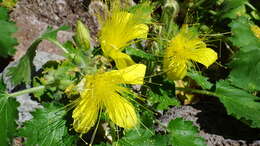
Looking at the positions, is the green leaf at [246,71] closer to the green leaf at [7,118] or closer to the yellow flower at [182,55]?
the yellow flower at [182,55]

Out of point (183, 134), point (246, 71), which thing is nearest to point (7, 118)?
point (183, 134)

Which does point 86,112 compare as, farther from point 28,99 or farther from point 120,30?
point 28,99

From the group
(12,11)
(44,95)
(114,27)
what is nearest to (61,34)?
(12,11)

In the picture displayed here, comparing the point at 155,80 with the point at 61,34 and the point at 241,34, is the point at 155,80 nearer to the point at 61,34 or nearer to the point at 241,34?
the point at 241,34

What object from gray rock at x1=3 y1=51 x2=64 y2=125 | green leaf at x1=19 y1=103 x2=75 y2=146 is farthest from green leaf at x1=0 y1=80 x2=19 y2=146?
gray rock at x1=3 y1=51 x2=64 y2=125

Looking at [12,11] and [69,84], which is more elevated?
[12,11]

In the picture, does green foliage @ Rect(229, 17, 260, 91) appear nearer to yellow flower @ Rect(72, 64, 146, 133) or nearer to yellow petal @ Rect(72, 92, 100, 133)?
yellow flower @ Rect(72, 64, 146, 133)
